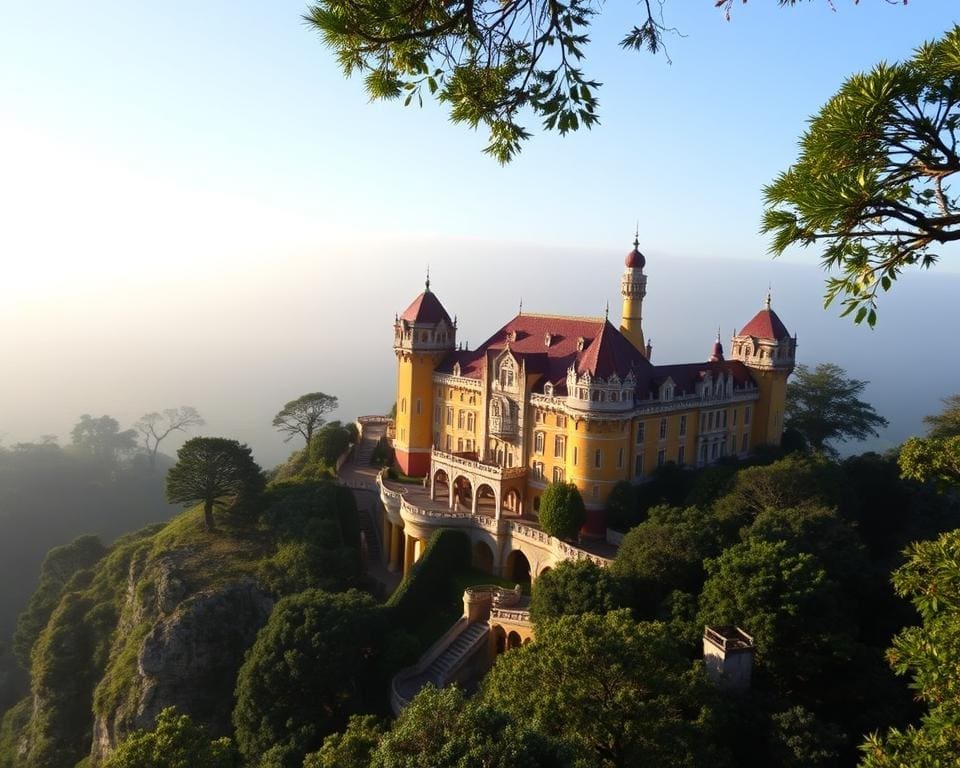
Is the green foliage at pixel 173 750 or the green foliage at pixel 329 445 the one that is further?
the green foliage at pixel 329 445

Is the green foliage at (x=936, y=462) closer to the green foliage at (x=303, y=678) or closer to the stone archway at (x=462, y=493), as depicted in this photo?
the green foliage at (x=303, y=678)

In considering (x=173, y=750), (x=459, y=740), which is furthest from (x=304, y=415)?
(x=459, y=740)

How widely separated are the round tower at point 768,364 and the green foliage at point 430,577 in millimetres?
22906

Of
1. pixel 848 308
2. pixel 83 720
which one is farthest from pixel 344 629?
pixel 848 308

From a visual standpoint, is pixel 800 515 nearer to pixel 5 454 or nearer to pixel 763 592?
pixel 763 592

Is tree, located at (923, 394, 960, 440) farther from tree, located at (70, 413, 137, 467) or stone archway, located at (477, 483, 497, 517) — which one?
tree, located at (70, 413, 137, 467)

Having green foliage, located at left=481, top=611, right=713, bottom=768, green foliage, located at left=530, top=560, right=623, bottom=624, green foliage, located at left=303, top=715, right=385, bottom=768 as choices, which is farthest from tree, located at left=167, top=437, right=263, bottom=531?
green foliage, located at left=481, top=611, right=713, bottom=768

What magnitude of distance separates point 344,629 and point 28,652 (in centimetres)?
3610

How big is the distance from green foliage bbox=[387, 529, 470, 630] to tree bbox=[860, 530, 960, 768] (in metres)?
28.6

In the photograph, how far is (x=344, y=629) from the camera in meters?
32.4

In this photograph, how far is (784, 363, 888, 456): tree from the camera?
59469 millimetres

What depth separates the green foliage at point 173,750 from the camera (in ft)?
69.3

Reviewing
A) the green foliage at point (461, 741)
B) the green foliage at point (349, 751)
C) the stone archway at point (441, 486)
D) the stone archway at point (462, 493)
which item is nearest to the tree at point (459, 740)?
the green foliage at point (461, 741)

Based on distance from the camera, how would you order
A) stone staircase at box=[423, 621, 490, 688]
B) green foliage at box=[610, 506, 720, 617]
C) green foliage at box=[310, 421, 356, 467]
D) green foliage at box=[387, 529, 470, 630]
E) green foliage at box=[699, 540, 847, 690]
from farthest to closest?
green foliage at box=[310, 421, 356, 467]
green foliage at box=[387, 529, 470, 630]
stone staircase at box=[423, 621, 490, 688]
green foliage at box=[610, 506, 720, 617]
green foliage at box=[699, 540, 847, 690]
